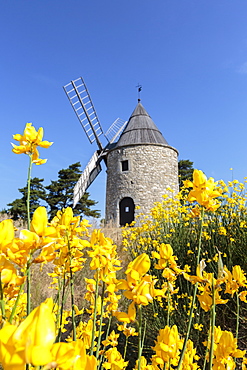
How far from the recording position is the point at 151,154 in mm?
16656

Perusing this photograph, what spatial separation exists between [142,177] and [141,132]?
3.14 m

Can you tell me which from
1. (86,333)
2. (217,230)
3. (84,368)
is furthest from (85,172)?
(84,368)

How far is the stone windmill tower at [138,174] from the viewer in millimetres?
16156

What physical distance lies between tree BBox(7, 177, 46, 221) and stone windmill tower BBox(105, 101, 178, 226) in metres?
6.20

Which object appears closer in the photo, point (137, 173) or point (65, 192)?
point (137, 173)

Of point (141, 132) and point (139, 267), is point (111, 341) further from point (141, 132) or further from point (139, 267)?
point (141, 132)

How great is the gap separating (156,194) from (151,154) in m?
2.36

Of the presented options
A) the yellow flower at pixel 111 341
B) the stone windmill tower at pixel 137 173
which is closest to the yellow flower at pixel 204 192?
the yellow flower at pixel 111 341

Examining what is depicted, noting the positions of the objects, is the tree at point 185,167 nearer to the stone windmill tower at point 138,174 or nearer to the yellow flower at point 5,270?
the stone windmill tower at point 138,174

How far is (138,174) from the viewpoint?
16.3m

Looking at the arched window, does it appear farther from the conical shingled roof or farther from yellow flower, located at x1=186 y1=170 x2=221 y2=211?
yellow flower, located at x1=186 y1=170 x2=221 y2=211

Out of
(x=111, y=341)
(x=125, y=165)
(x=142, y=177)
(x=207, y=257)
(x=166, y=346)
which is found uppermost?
(x=125, y=165)

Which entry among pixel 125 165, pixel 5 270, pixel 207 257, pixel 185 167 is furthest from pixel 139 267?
pixel 185 167

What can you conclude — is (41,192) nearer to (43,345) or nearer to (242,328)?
(242,328)
